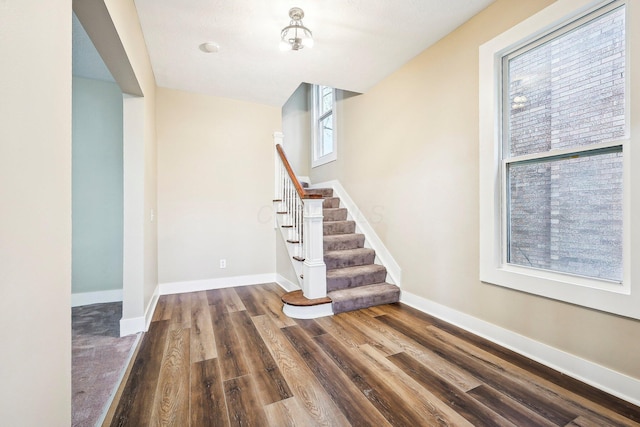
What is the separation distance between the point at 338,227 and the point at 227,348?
2.15m

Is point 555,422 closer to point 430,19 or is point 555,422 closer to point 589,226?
point 589,226

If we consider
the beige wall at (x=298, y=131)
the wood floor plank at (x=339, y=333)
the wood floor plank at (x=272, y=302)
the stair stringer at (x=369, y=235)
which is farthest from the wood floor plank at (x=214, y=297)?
the beige wall at (x=298, y=131)

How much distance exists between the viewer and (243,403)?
61.4 inches

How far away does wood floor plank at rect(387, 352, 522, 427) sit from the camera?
1421mm

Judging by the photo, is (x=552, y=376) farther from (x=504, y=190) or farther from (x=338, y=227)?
(x=338, y=227)

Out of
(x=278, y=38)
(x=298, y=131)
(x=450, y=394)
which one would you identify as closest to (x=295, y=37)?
(x=278, y=38)

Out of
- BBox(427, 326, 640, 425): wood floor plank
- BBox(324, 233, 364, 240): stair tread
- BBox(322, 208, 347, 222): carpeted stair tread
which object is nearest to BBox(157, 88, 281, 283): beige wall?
BBox(322, 208, 347, 222): carpeted stair tread

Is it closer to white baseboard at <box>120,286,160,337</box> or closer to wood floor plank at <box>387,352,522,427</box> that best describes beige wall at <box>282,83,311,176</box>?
white baseboard at <box>120,286,160,337</box>

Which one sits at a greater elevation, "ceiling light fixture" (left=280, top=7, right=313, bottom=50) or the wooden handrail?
"ceiling light fixture" (left=280, top=7, right=313, bottom=50)

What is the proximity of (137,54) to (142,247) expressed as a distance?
1.59 m

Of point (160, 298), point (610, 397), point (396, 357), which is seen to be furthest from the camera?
point (160, 298)

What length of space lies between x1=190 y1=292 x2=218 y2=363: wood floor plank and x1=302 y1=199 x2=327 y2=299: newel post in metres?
0.98

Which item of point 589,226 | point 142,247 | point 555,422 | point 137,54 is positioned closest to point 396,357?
point 555,422

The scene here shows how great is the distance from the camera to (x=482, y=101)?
2.26 metres
